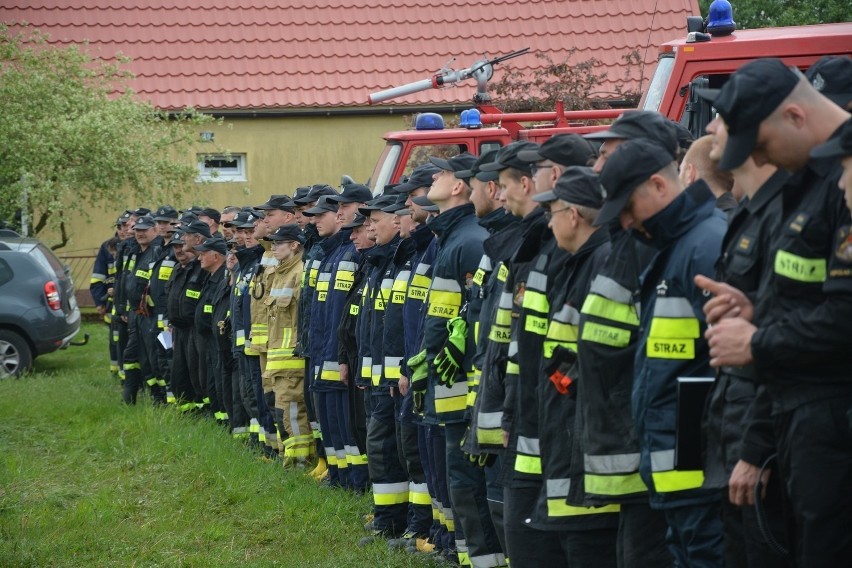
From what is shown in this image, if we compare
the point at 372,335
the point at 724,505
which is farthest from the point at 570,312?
the point at 372,335

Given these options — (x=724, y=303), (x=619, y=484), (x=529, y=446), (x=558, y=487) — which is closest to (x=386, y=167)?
(x=529, y=446)

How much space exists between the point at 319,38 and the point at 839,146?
23631 mm

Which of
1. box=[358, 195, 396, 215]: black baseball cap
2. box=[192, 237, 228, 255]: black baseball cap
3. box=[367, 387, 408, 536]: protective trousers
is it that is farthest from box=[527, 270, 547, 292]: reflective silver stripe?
box=[192, 237, 228, 255]: black baseball cap

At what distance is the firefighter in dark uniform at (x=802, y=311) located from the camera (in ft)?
12.1

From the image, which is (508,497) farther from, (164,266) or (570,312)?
(164,266)

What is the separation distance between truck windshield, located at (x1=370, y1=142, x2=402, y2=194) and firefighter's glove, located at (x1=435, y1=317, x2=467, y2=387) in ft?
18.3

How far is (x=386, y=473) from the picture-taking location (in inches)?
360

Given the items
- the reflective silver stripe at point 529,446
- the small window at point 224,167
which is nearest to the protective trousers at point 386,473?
the reflective silver stripe at point 529,446

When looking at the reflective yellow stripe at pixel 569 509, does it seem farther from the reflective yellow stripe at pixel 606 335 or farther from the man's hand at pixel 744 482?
the man's hand at pixel 744 482

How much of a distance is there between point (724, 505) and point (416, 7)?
23652 mm

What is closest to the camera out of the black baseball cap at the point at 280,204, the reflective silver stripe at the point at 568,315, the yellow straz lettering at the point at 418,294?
the reflective silver stripe at the point at 568,315

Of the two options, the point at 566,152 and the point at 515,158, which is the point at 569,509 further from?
the point at 515,158

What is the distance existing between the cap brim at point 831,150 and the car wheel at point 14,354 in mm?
15968

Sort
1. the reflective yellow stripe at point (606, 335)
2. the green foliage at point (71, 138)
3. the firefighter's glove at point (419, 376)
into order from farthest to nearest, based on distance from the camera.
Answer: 1. the green foliage at point (71, 138)
2. the firefighter's glove at point (419, 376)
3. the reflective yellow stripe at point (606, 335)
